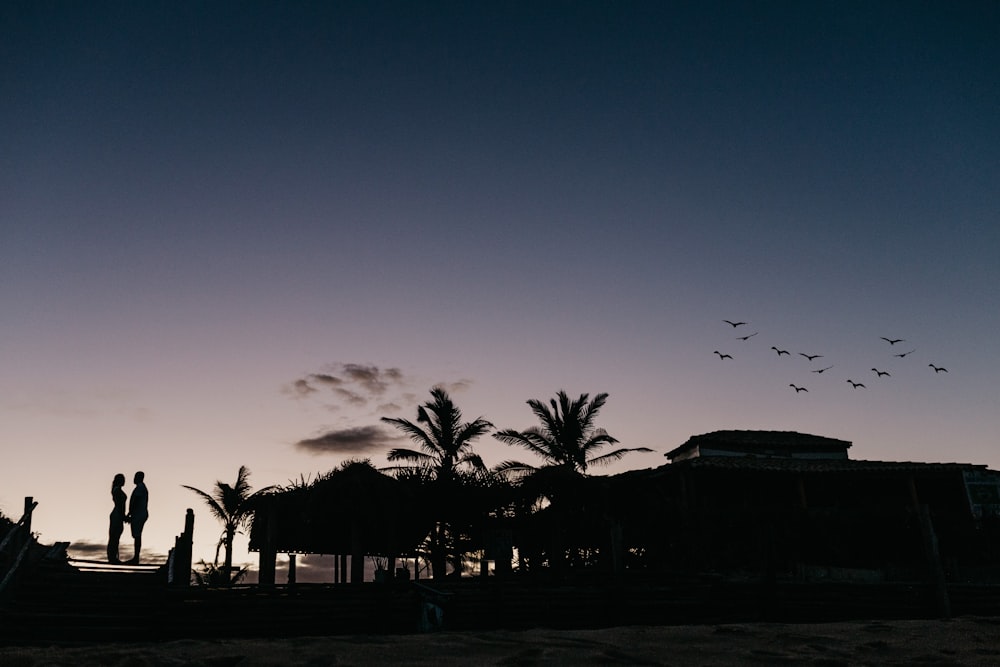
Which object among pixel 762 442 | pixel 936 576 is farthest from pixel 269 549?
pixel 762 442

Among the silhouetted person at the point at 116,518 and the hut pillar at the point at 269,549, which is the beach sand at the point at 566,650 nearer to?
the silhouetted person at the point at 116,518

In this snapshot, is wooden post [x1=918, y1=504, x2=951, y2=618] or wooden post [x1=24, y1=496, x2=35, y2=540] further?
wooden post [x1=918, y1=504, x2=951, y2=618]

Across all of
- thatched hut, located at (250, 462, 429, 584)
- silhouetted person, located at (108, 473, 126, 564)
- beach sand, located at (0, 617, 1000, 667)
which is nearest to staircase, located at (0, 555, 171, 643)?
silhouetted person, located at (108, 473, 126, 564)

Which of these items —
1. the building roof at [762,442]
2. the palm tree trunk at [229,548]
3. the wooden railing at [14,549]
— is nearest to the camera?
the wooden railing at [14,549]

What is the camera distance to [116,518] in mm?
14227

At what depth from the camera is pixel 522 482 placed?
24078 millimetres

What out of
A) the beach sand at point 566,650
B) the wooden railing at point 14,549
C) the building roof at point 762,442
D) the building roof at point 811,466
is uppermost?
the building roof at point 762,442

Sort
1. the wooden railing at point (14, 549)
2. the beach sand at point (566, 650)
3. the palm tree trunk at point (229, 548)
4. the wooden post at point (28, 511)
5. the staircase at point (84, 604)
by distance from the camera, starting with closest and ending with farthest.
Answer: the beach sand at point (566, 650) → the staircase at point (84, 604) → the wooden railing at point (14, 549) → the wooden post at point (28, 511) → the palm tree trunk at point (229, 548)

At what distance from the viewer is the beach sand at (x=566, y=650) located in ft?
24.9

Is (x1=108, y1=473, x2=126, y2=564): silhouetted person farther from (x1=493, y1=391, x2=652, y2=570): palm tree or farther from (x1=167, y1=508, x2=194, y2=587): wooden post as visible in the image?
(x1=493, y1=391, x2=652, y2=570): palm tree

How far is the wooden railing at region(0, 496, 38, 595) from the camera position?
36.3 ft

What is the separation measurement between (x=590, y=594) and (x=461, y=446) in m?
15.2

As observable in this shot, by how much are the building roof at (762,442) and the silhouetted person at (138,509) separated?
935 inches

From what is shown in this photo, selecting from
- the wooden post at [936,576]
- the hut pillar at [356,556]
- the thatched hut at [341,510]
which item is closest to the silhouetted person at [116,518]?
the thatched hut at [341,510]
